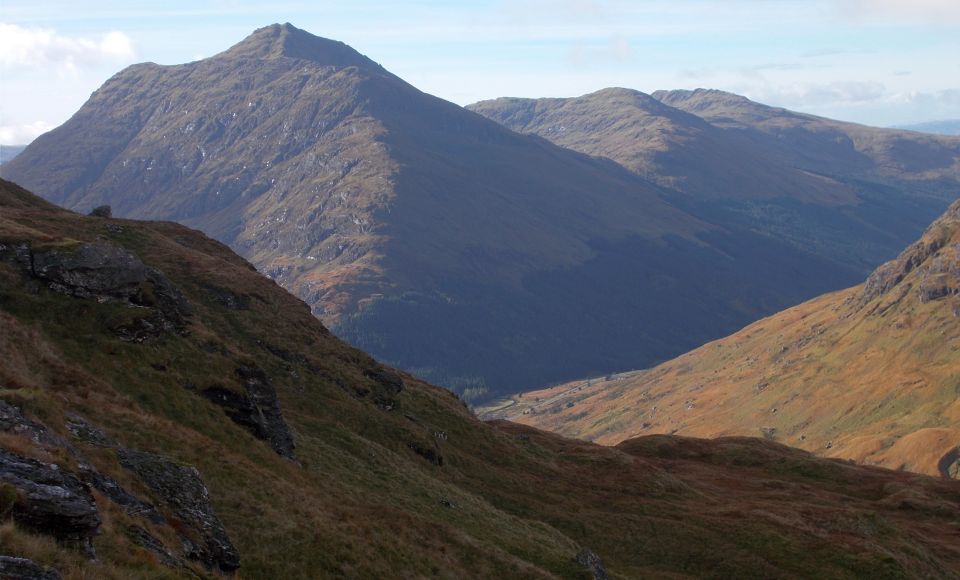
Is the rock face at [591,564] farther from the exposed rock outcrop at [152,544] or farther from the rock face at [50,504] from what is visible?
the rock face at [50,504]

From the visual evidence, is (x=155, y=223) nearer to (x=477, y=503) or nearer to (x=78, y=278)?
(x=78, y=278)

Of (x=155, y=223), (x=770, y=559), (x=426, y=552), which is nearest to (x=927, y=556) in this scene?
(x=770, y=559)

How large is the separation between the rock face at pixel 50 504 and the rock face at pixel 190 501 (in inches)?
276

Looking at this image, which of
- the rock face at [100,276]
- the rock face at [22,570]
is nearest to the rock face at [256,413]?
the rock face at [100,276]

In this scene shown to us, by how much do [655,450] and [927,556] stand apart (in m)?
54.2

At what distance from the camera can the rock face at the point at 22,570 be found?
22.2 metres

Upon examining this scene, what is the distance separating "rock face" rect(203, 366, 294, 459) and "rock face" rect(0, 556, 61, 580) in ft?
107

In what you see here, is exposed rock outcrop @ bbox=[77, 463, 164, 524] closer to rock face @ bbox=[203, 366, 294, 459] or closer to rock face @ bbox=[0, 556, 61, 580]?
rock face @ bbox=[0, 556, 61, 580]

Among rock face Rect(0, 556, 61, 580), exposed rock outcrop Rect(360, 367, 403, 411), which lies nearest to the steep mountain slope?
rock face Rect(0, 556, 61, 580)

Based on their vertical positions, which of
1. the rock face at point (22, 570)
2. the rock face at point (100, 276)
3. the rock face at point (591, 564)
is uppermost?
the rock face at point (100, 276)

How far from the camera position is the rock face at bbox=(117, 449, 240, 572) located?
113 feet

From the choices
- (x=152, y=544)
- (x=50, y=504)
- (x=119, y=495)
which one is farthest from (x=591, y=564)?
(x=50, y=504)

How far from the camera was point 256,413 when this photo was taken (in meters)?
57.2

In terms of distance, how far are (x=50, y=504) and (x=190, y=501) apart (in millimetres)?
10737
